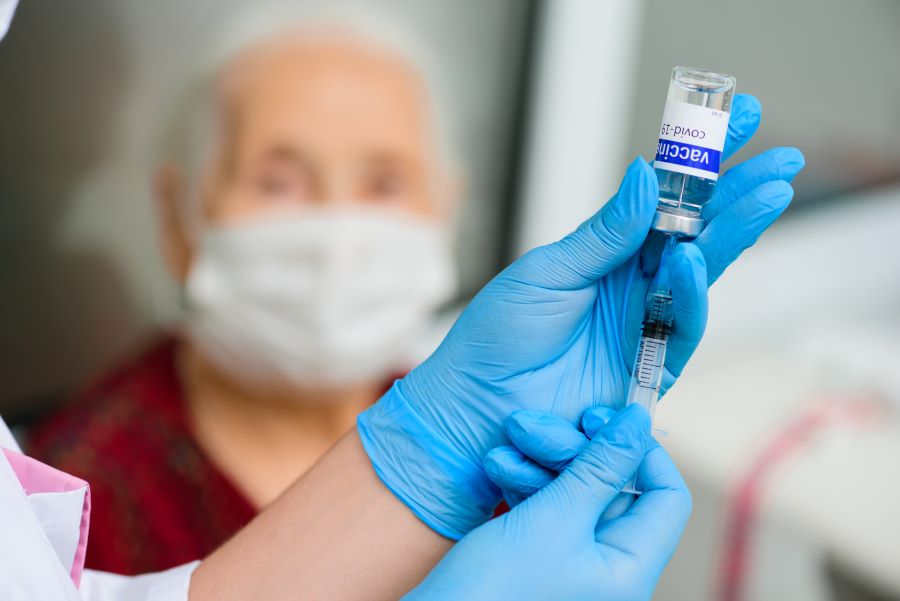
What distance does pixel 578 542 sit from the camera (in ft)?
2.14

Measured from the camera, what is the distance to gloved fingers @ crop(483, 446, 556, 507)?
0.69 metres

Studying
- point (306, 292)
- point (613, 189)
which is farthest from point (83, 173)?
point (613, 189)

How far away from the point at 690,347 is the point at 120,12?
39.4 inches

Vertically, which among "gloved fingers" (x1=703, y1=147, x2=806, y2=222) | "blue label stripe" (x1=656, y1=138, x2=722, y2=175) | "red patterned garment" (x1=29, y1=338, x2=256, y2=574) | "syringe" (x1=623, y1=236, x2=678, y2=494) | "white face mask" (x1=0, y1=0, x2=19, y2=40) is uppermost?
"white face mask" (x1=0, y1=0, x2=19, y2=40)

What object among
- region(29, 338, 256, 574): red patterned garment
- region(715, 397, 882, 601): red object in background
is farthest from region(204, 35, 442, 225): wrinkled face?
region(715, 397, 882, 601): red object in background

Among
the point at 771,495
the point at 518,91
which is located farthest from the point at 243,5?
the point at 771,495

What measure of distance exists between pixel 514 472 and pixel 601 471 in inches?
2.8

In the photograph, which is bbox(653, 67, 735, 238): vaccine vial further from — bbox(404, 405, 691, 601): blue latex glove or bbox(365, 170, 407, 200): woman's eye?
bbox(365, 170, 407, 200): woman's eye

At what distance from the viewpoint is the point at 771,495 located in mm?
1648

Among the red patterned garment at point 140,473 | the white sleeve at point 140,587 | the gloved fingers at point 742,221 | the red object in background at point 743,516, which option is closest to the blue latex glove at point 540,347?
the gloved fingers at point 742,221

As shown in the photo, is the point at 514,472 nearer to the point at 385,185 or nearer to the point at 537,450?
the point at 537,450

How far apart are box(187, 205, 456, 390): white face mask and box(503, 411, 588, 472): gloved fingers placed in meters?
0.66

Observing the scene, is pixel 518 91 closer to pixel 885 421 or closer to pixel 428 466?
pixel 885 421

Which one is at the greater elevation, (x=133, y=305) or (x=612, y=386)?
(x=612, y=386)
